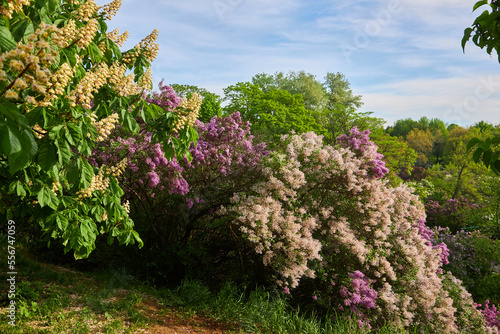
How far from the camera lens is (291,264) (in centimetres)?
630

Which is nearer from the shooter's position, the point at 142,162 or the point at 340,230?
the point at 340,230

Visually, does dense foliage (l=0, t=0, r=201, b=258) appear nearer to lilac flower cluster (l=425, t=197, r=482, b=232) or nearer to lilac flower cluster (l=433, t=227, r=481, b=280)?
lilac flower cluster (l=433, t=227, r=481, b=280)

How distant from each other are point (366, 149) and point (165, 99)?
174 inches

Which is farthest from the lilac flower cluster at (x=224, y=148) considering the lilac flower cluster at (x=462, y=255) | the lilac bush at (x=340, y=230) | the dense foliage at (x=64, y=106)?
the lilac flower cluster at (x=462, y=255)

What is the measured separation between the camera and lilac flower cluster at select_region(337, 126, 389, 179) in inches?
306

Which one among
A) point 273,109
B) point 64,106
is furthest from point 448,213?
point 64,106

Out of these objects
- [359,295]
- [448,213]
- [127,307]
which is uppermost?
[448,213]

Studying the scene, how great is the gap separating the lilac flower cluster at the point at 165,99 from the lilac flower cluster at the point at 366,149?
3802 millimetres

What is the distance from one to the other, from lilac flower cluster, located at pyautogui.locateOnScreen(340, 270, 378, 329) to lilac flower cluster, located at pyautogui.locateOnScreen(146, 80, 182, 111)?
495 cm

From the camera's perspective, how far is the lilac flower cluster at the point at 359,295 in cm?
659

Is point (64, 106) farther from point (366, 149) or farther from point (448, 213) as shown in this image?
point (448, 213)

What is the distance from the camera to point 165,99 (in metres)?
8.39

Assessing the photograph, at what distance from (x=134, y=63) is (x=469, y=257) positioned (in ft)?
44.3

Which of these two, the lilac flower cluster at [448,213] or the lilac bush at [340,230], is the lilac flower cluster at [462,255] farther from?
the lilac flower cluster at [448,213]
